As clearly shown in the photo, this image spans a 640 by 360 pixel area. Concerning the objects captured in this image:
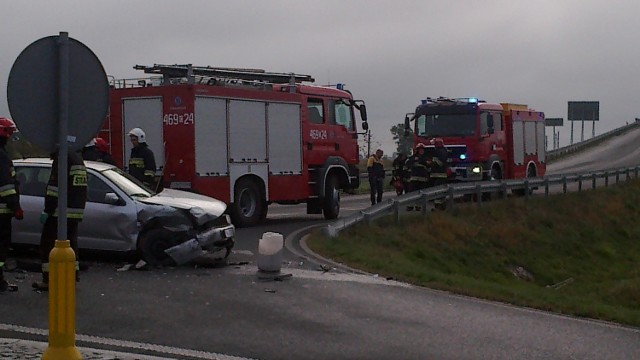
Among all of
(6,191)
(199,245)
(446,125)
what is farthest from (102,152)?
(446,125)

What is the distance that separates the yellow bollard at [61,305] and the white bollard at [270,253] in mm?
5838

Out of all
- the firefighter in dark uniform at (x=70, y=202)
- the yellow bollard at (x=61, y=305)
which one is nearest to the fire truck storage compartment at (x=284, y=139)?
the firefighter in dark uniform at (x=70, y=202)

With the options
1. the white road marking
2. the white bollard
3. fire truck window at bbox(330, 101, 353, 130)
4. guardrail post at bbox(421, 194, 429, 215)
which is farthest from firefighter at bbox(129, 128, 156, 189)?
the white road marking

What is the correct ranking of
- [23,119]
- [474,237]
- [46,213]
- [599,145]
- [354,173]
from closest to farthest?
1. [23,119]
2. [46,213]
3. [474,237]
4. [354,173]
5. [599,145]

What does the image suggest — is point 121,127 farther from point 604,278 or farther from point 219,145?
point 604,278

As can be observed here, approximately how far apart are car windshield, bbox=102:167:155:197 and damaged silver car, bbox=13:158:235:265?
0.06 feet

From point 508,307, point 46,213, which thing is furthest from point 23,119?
point 508,307

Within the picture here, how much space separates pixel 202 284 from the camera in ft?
38.6

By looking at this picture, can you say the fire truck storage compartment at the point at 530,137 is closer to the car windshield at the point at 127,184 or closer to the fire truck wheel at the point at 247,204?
the fire truck wheel at the point at 247,204

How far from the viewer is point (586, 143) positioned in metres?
75.6

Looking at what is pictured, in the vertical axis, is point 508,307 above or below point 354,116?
below

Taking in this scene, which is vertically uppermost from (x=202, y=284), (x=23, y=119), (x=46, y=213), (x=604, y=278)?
(x=23, y=119)

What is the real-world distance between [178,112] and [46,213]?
791 centimetres

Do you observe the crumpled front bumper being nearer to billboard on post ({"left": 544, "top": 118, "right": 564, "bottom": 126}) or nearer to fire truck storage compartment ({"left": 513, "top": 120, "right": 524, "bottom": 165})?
fire truck storage compartment ({"left": 513, "top": 120, "right": 524, "bottom": 165})
